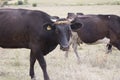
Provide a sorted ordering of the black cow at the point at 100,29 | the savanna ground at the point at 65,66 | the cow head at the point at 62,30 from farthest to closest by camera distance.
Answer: the black cow at the point at 100,29 → the savanna ground at the point at 65,66 → the cow head at the point at 62,30

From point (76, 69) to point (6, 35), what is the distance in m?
2.70

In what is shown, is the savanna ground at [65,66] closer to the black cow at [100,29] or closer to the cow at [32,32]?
the black cow at [100,29]

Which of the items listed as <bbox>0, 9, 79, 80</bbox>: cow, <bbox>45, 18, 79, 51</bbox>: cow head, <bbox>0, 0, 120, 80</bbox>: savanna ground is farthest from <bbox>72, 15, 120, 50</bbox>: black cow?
<bbox>45, 18, 79, 51</bbox>: cow head

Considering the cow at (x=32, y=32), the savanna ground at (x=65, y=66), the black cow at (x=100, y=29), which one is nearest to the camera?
the cow at (x=32, y=32)

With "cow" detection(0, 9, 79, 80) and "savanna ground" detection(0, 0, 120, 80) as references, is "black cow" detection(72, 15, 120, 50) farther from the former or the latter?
"cow" detection(0, 9, 79, 80)

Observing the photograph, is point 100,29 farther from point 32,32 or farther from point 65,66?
point 32,32

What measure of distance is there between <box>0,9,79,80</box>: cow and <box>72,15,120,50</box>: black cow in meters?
3.01

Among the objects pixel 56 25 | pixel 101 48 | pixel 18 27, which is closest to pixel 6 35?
pixel 18 27

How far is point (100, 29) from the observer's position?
1263 cm

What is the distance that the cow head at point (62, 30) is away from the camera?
8242 millimetres

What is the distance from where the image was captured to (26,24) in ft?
29.5

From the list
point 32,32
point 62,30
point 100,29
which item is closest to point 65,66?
point 100,29

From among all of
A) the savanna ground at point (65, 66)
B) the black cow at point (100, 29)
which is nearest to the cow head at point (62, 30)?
the savanna ground at point (65, 66)

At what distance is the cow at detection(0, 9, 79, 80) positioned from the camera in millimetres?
8672
